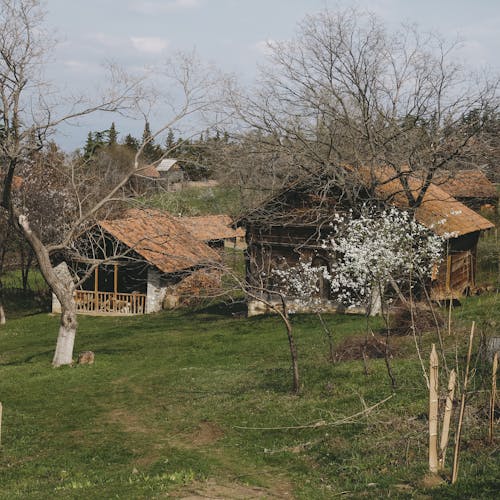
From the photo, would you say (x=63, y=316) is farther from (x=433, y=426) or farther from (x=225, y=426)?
(x=433, y=426)

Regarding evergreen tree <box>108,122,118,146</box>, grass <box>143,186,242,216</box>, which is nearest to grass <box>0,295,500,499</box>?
grass <box>143,186,242,216</box>

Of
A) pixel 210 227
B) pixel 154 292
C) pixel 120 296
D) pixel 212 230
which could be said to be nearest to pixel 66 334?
pixel 154 292

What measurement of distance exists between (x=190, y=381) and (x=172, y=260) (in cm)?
1735

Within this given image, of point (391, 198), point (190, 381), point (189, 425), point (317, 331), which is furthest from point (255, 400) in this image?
point (391, 198)

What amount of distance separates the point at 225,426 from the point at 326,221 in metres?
15.2

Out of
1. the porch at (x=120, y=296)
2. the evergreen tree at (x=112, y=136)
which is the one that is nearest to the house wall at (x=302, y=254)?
the porch at (x=120, y=296)

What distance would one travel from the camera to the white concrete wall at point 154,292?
36906 millimetres

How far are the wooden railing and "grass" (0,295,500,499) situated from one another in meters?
10.4

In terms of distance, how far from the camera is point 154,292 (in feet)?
122

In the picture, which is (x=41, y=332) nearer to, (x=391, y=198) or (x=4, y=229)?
(x=4, y=229)

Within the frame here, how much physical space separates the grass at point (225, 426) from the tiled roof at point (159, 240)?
9.95m

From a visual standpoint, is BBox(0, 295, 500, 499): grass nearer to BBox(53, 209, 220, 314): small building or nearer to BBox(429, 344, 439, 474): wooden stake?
BBox(429, 344, 439, 474): wooden stake

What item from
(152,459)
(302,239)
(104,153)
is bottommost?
(152,459)

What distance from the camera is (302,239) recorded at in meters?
32.5
